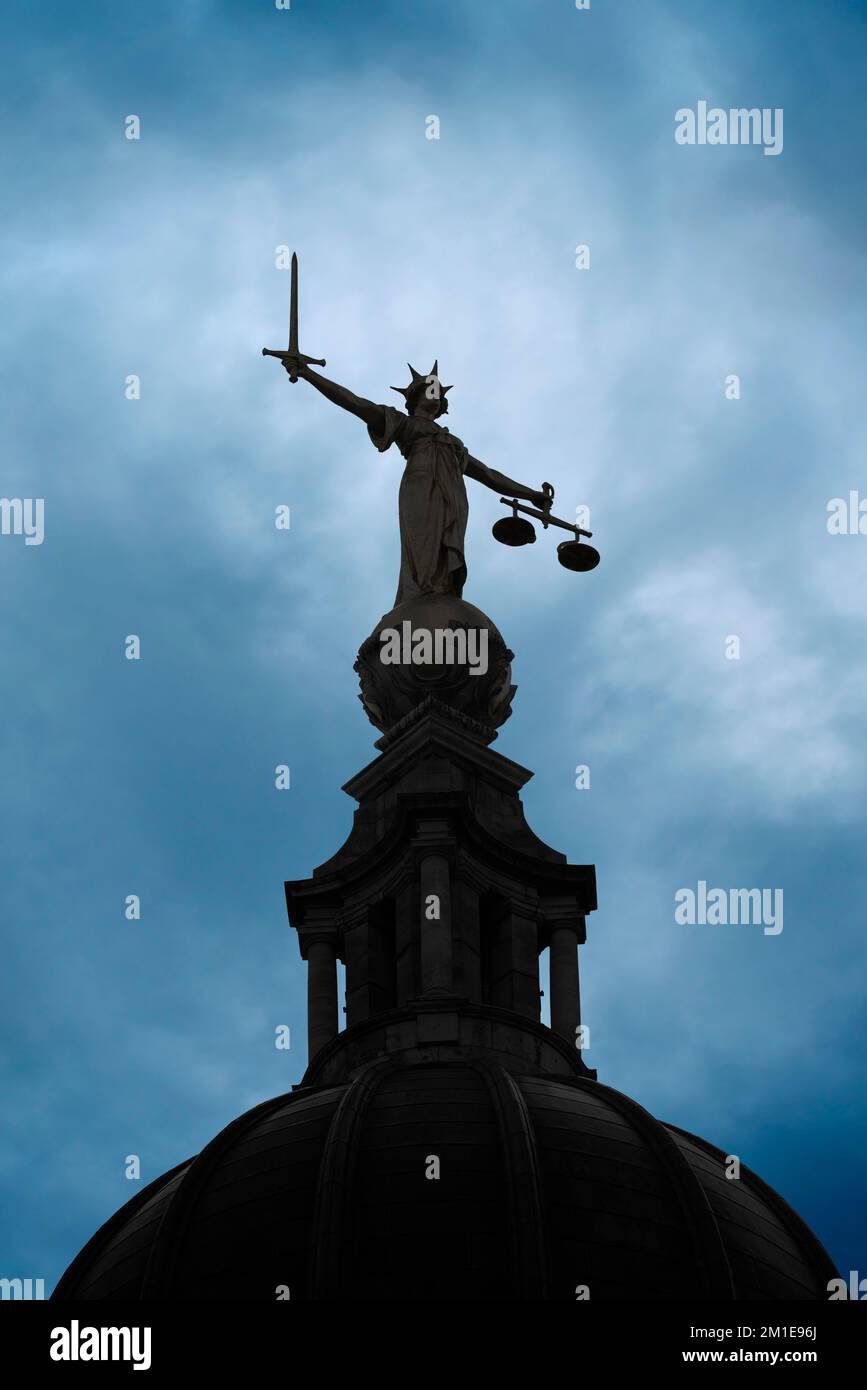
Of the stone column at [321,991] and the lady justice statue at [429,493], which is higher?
the lady justice statue at [429,493]

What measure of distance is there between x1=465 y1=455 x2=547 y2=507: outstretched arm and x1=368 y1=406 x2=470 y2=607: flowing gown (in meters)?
0.24

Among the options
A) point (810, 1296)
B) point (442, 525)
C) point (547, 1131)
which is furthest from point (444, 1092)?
point (442, 525)

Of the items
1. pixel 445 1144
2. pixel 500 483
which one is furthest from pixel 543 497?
pixel 445 1144

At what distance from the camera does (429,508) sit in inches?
3196

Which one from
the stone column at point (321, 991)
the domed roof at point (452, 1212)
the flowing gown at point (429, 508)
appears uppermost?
the flowing gown at point (429, 508)

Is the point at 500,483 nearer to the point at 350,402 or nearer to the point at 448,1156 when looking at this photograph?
the point at 350,402

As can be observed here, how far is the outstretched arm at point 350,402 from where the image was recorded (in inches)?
3086

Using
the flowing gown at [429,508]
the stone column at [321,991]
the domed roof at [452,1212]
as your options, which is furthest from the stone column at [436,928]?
the flowing gown at [429,508]

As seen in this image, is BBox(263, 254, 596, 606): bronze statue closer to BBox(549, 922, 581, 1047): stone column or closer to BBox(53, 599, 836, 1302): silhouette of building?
BBox(53, 599, 836, 1302): silhouette of building

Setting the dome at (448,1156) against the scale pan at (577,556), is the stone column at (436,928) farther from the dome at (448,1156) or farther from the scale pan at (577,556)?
the scale pan at (577,556)

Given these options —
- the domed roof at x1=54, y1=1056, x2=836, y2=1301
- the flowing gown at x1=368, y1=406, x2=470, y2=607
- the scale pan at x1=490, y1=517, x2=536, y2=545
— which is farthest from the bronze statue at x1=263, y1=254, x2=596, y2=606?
the domed roof at x1=54, y1=1056, x2=836, y2=1301

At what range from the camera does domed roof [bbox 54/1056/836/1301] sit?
62500 mm

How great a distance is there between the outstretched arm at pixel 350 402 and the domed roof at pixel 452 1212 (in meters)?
17.9
